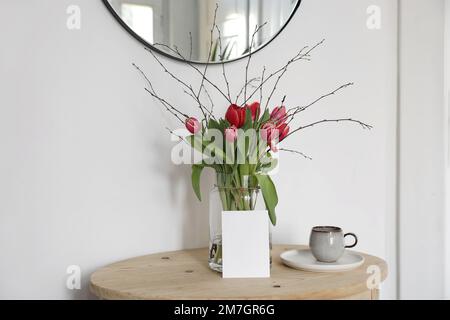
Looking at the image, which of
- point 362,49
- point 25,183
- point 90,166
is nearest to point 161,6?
point 90,166

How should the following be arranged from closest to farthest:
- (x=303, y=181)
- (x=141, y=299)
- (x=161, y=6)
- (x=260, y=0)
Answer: (x=141, y=299), (x=161, y=6), (x=260, y=0), (x=303, y=181)

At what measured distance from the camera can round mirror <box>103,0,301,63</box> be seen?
127 cm

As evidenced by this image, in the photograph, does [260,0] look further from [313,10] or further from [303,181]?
[303,181]

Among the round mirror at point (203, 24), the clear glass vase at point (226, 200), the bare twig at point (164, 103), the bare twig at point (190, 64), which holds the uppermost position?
the round mirror at point (203, 24)

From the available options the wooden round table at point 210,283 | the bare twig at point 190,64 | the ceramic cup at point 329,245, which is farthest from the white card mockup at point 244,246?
the bare twig at point 190,64

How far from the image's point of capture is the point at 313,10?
4.98 ft

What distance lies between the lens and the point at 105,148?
4.08 feet

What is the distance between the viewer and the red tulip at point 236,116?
1.10 m

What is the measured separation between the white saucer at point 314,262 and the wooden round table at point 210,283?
1cm

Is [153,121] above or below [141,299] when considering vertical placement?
above

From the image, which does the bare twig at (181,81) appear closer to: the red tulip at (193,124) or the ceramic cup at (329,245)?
the red tulip at (193,124)

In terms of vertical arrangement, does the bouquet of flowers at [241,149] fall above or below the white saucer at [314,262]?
above

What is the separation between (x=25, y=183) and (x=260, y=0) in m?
0.81

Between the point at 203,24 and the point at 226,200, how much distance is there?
517 mm
